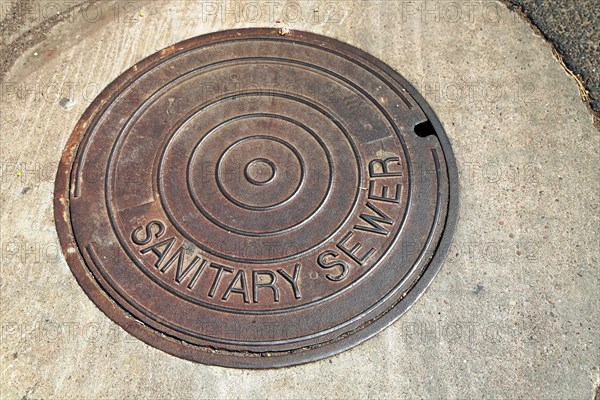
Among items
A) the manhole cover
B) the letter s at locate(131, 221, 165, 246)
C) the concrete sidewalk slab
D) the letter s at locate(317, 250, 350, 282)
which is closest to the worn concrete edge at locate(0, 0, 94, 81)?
the concrete sidewalk slab

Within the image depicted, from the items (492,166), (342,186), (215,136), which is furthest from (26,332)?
(492,166)

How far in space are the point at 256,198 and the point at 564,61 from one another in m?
1.63

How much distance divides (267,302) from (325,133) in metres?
0.81

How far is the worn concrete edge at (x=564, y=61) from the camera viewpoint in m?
2.68

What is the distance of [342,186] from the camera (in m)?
2.51

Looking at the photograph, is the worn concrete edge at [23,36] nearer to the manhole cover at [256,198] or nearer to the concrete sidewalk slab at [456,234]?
the concrete sidewalk slab at [456,234]

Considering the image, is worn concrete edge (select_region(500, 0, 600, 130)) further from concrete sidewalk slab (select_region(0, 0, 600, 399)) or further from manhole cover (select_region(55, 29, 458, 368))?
manhole cover (select_region(55, 29, 458, 368))

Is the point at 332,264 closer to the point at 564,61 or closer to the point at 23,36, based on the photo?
the point at 564,61

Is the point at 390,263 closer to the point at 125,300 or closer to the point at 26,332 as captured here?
the point at 125,300

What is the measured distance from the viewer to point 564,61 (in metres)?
2.79

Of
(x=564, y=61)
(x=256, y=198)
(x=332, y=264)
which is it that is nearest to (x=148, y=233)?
(x=256, y=198)

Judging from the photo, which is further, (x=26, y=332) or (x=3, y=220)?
(x=3, y=220)

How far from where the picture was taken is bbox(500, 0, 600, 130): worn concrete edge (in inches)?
106

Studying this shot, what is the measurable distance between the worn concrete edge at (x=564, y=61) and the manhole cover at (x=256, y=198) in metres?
0.71
